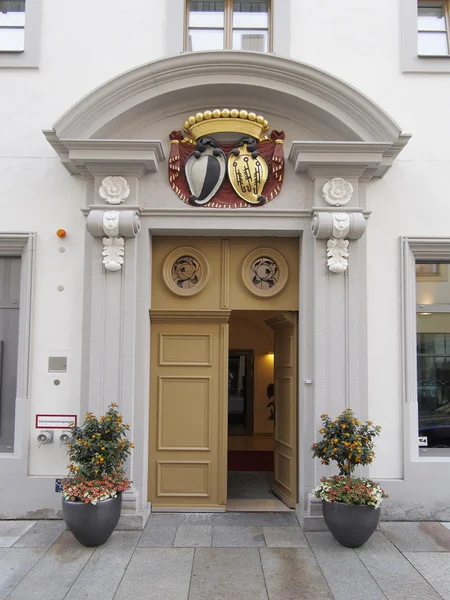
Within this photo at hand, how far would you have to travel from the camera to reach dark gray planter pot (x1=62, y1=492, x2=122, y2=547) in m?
5.20

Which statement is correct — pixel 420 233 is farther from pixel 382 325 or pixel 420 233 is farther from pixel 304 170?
pixel 304 170

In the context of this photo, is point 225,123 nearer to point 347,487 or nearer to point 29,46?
point 29,46

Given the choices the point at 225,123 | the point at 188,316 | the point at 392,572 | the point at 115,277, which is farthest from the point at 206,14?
the point at 392,572

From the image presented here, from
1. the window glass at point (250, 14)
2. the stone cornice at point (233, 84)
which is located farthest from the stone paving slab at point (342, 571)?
the window glass at point (250, 14)

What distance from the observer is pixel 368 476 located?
6.18 m

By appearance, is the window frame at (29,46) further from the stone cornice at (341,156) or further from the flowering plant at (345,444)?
the flowering plant at (345,444)

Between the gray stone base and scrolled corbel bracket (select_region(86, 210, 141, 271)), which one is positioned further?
scrolled corbel bracket (select_region(86, 210, 141, 271))

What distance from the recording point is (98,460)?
539cm

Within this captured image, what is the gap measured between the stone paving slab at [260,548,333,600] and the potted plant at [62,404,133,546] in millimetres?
1611

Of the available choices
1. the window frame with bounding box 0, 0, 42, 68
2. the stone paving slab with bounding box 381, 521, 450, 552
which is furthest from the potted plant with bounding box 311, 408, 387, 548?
the window frame with bounding box 0, 0, 42, 68

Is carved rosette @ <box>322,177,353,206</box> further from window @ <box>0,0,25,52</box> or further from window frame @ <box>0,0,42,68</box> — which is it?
window @ <box>0,0,25,52</box>

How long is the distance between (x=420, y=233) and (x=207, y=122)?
2.91 meters

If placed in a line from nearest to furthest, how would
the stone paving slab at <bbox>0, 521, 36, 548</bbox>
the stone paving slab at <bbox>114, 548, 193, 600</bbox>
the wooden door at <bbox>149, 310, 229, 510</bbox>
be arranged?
the stone paving slab at <bbox>114, 548, 193, 600</bbox> < the stone paving slab at <bbox>0, 521, 36, 548</bbox> < the wooden door at <bbox>149, 310, 229, 510</bbox>

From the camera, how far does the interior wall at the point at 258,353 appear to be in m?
10.7
